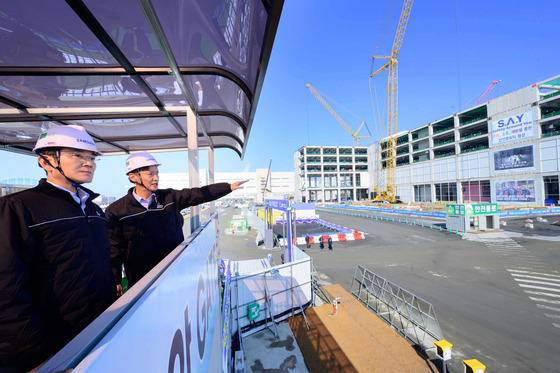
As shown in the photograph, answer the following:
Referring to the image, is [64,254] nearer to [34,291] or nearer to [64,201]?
[34,291]

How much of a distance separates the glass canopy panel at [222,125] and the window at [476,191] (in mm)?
51206

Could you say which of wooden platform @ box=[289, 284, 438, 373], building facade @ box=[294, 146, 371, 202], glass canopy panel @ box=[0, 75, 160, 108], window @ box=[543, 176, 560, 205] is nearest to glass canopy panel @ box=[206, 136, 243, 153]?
glass canopy panel @ box=[0, 75, 160, 108]

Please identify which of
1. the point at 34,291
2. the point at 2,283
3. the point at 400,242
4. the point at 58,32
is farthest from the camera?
the point at 400,242

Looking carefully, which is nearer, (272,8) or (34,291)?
(34,291)

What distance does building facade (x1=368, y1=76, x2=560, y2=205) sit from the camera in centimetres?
3369

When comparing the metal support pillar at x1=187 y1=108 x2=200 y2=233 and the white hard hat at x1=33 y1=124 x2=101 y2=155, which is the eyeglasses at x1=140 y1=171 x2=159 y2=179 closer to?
the metal support pillar at x1=187 y1=108 x2=200 y2=233

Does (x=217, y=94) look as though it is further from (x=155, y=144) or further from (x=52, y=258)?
(x=155, y=144)

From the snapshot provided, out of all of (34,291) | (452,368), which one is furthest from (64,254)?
(452,368)

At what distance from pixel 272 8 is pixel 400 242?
70.0 feet

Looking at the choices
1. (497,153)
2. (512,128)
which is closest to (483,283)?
(497,153)

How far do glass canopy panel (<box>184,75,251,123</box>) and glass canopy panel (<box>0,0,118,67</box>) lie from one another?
0.95 metres

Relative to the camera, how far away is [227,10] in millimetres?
2080

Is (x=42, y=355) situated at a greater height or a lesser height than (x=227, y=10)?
lesser

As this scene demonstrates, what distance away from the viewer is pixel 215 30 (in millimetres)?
2264
